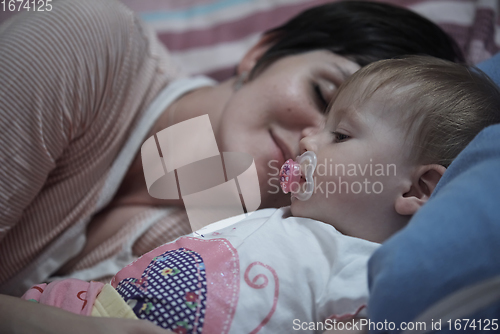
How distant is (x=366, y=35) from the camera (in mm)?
941

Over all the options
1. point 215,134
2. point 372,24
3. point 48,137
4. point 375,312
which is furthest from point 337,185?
point 48,137

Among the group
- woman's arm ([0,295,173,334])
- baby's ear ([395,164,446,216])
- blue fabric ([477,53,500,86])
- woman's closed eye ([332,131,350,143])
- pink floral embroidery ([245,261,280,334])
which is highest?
blue fabric ([477,53,500,86])

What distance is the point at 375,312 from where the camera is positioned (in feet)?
1.54

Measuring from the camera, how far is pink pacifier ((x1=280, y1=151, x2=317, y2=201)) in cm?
68

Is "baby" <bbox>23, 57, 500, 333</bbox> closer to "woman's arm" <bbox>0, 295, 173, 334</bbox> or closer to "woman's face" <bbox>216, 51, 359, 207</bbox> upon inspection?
"woman's arm" <bbox>0, 295, 173, 334</bbox>

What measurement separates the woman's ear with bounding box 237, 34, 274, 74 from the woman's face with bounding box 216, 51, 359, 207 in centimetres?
23

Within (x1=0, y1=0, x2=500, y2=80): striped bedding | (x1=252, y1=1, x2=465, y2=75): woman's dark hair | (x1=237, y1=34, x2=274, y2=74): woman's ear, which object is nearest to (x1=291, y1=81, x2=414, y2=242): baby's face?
(x1=252, y1=1, x2=465, y2=75): woman's dark hair

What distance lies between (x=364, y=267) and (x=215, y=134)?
448 millimetres

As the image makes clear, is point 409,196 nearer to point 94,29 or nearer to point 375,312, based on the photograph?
point 375,312

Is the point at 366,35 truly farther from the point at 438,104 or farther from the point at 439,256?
the point at 439,256

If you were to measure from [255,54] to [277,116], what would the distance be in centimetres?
36

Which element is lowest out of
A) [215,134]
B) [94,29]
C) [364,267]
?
[364,267]

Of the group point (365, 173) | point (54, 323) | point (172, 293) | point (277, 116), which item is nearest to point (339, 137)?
point (365, 173)

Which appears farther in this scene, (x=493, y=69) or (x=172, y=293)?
(x=493, y=69)
